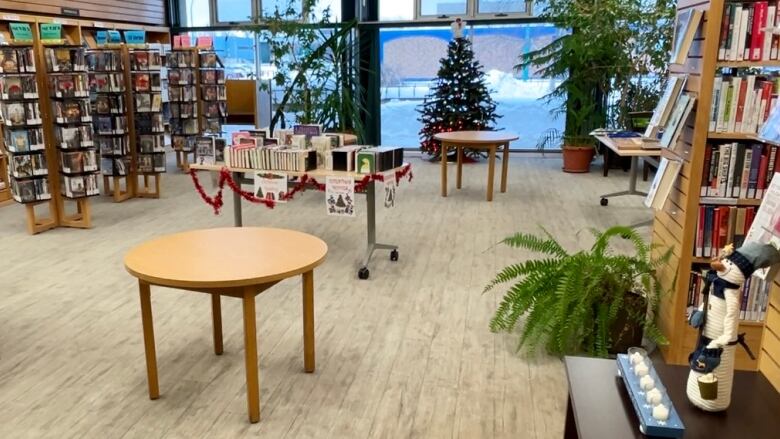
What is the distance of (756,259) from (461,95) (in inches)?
319

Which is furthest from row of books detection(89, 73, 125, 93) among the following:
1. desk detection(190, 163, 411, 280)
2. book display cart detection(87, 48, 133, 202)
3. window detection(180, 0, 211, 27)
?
window detection(180, 0, 211, 27)

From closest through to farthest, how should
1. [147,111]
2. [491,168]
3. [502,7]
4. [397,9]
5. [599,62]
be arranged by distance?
[491,168], [147,111], [599,62], [502,7], [397,9]

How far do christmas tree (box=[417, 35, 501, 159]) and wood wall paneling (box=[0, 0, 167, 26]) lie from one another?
470cm

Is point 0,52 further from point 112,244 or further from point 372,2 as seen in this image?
point 372,2

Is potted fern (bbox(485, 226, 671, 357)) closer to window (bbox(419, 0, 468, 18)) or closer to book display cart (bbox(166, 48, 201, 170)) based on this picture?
book display cart (bbox(166, 48, 201, 170))

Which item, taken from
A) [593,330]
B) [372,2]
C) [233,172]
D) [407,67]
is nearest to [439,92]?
[407,67]

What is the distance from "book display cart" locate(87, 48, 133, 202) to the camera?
6676 millimetres

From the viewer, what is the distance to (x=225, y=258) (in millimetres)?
2686

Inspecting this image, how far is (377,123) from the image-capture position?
10.6m

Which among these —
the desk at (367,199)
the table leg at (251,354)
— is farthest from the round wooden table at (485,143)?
the table leg at (251,354)

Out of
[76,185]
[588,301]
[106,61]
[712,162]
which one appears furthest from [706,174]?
[106,61]

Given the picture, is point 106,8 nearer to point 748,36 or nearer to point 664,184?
point 664,184

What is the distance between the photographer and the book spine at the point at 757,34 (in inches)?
108

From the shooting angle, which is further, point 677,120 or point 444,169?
point 444,169
